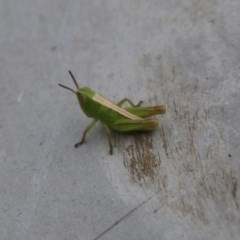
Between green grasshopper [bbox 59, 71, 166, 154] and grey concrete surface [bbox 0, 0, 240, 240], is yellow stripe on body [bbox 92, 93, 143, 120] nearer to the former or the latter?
green grasshopper [bbox 59, 71, 166, 154]

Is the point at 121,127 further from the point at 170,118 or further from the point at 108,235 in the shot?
the point at 108,235

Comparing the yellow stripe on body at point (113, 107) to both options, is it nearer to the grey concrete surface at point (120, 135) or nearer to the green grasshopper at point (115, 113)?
the green grasshopper at point (115, 113)

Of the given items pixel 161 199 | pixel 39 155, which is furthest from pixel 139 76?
pixel 161 199

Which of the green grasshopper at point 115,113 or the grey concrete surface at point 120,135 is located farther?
the green grasshopper at point 115,113

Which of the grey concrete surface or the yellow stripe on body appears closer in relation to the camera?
the grey concrete surface

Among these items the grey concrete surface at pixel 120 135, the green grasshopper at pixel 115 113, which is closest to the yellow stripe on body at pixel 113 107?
the green grasshopper at pixel 115 113

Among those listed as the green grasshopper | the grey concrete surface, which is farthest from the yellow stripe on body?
the grey concrete surface
